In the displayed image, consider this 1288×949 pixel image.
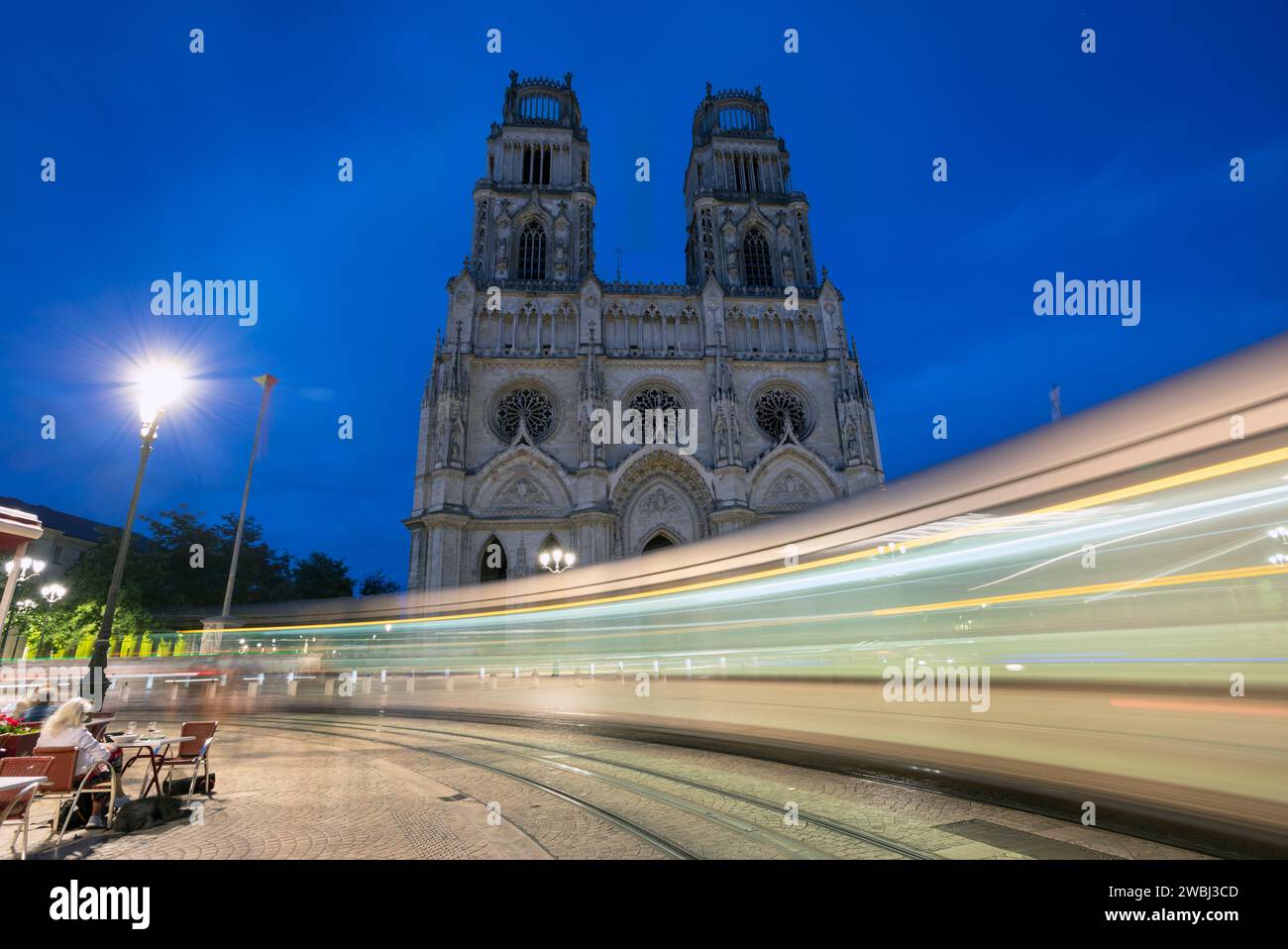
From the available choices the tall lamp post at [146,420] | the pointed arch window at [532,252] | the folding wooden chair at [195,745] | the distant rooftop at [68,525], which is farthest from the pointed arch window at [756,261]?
the distant rooftop at [68,525]

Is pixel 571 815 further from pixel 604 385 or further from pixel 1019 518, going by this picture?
pixel 604 385

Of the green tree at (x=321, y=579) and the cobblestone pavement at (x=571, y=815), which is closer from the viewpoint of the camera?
the cobblestone pavement at (x=571, y=815)

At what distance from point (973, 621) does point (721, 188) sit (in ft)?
131


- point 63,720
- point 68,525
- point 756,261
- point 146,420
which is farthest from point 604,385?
point 68,525

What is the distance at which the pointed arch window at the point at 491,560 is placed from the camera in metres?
28.3

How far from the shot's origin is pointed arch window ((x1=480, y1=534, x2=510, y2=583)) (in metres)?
28.3

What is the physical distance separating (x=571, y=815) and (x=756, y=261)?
122 ft

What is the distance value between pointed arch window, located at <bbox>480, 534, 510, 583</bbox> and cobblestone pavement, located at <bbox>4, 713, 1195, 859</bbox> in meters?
21.0

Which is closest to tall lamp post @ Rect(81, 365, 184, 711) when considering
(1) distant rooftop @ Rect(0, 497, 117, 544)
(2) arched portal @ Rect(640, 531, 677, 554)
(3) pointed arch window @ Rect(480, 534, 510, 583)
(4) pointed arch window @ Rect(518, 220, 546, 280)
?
(3) pointed arch window @ Rect(480, 534, 510, 583)

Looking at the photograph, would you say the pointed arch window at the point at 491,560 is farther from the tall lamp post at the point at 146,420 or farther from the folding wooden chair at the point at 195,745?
the folding wooden chair at the point at 195,745

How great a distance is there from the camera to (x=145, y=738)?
5.79m

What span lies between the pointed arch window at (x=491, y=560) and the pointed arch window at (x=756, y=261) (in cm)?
2215

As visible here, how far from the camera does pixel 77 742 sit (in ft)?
16.3
